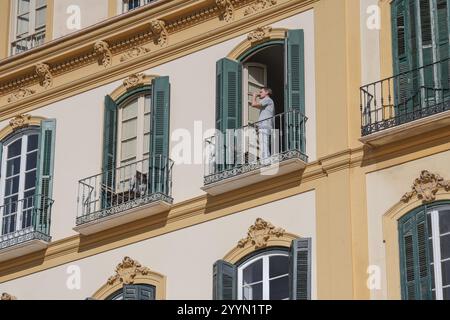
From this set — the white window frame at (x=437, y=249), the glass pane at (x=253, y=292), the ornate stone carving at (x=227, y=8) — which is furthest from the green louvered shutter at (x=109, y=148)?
the white window frame at (x=437, y=249)

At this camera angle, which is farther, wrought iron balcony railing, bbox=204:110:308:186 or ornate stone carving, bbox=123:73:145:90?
ornate stone carving, bbox=123:73:145:90

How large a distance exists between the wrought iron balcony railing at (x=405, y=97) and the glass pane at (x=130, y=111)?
536cm

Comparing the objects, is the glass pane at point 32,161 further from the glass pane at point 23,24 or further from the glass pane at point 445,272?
the glass pane at point 445,272

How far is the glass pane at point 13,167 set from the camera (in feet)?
115

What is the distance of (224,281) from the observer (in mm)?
29938

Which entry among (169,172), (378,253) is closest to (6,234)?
(169,172)

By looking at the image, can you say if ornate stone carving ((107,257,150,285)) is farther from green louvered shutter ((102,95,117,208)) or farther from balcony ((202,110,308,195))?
balcony ((202,110,308,195))

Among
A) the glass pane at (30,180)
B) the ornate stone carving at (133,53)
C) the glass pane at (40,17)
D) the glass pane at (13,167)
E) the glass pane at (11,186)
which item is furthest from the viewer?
the glass pane at (40,17)

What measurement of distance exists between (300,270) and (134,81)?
21.1 ft

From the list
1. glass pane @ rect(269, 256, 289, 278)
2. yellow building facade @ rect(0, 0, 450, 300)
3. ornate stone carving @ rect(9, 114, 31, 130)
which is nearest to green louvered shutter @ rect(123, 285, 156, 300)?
yellow building facade @ rect(0, 0, 450, 300)

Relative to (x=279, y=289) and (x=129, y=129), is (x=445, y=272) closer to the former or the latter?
(x=279, y=289)

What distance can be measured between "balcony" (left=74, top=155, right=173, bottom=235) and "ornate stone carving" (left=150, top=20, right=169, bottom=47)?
8.43ft

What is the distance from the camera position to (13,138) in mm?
35312

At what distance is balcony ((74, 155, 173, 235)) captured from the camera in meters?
31.8
